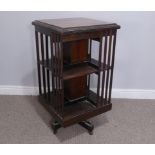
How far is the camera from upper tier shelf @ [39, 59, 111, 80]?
134cm

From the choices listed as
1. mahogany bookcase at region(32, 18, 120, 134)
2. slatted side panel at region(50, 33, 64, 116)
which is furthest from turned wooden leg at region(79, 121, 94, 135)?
slatted side panel at region(50, 33, 64, 116)

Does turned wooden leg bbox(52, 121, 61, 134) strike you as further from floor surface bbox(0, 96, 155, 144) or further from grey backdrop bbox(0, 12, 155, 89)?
grey backdrop bbox(0, 12, 155, 89)

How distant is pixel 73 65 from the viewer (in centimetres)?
143

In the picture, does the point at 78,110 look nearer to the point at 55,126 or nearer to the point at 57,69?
the point at 55,126

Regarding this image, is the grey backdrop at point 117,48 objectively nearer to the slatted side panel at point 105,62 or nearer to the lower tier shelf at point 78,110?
the slatted side panel at point 105,62

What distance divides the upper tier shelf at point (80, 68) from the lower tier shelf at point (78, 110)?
28 cm

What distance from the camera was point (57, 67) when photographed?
51.0 inches

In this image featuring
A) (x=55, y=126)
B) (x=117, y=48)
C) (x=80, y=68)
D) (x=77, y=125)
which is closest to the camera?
(x=80, y=68)

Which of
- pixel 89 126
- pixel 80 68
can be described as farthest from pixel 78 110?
pixel 80 68

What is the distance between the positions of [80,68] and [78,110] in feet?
1.01

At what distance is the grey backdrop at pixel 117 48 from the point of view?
1783 millimetres

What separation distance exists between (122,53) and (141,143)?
82 cm
